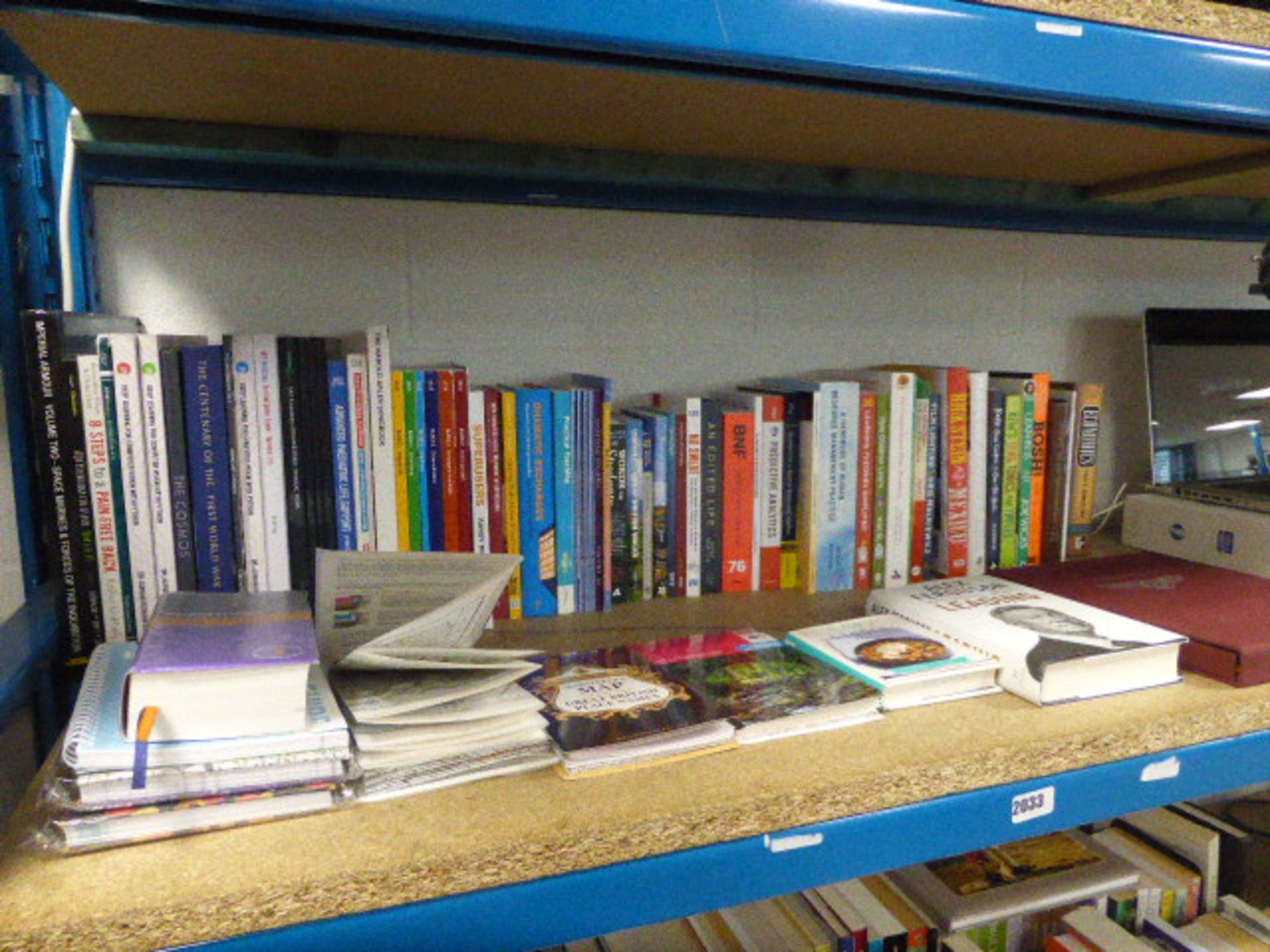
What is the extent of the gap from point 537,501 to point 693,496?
0.56ft

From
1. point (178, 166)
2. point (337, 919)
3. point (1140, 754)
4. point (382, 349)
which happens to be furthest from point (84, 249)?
point (1140, 754)

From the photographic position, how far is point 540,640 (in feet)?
2.90

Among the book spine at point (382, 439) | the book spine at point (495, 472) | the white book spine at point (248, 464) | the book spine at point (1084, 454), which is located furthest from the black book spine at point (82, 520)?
the book spine at point (1084, 454)

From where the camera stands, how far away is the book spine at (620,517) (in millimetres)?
969

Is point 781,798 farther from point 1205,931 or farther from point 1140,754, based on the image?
point 1205,931

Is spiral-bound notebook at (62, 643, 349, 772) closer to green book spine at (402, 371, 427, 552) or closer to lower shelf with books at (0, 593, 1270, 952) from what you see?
lower shelf with books at (0, 593, 1270, 952)

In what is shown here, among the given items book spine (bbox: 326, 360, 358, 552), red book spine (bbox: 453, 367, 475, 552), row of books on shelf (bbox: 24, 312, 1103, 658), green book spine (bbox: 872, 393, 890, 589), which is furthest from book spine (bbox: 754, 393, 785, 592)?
book spine (bbox: 326, 360, 358, 552)

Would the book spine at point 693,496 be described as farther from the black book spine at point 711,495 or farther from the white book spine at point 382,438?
the white book spine at point 382,438

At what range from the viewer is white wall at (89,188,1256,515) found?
101cm

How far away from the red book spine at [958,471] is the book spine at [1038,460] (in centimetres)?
9

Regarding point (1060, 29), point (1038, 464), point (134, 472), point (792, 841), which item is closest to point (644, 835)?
point (792, 841)

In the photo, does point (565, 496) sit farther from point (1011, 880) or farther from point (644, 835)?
point (1011, 880)

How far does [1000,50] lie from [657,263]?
0.54 metres

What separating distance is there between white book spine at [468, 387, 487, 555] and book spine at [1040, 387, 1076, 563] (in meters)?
0.66
